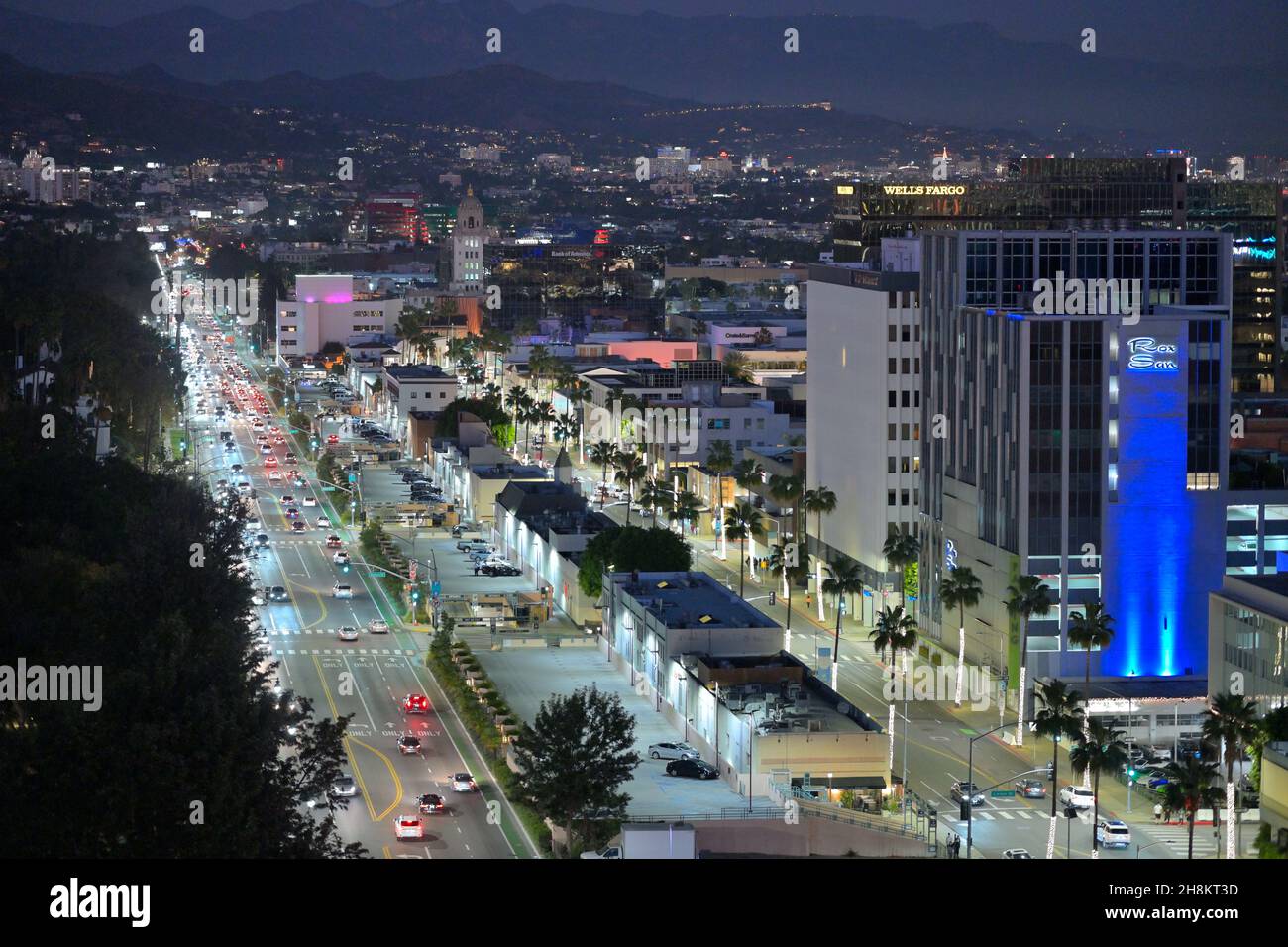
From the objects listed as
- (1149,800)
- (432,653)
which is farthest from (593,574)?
(1149,800)

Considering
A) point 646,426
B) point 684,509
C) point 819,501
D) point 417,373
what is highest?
point 417,373

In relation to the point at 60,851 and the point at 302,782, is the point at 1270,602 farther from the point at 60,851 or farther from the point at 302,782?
the point at 60,851

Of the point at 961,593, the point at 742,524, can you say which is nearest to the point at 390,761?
the point at 961,593

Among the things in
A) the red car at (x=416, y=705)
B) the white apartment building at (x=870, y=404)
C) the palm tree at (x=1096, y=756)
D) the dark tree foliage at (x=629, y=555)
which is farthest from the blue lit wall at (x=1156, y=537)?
the red car at (x=416, y=705)

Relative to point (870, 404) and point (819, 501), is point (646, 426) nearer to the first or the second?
point (819, 501)

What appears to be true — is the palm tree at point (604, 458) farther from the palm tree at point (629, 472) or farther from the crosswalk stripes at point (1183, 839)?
the crosswalk stripes at point (1183, 839)
